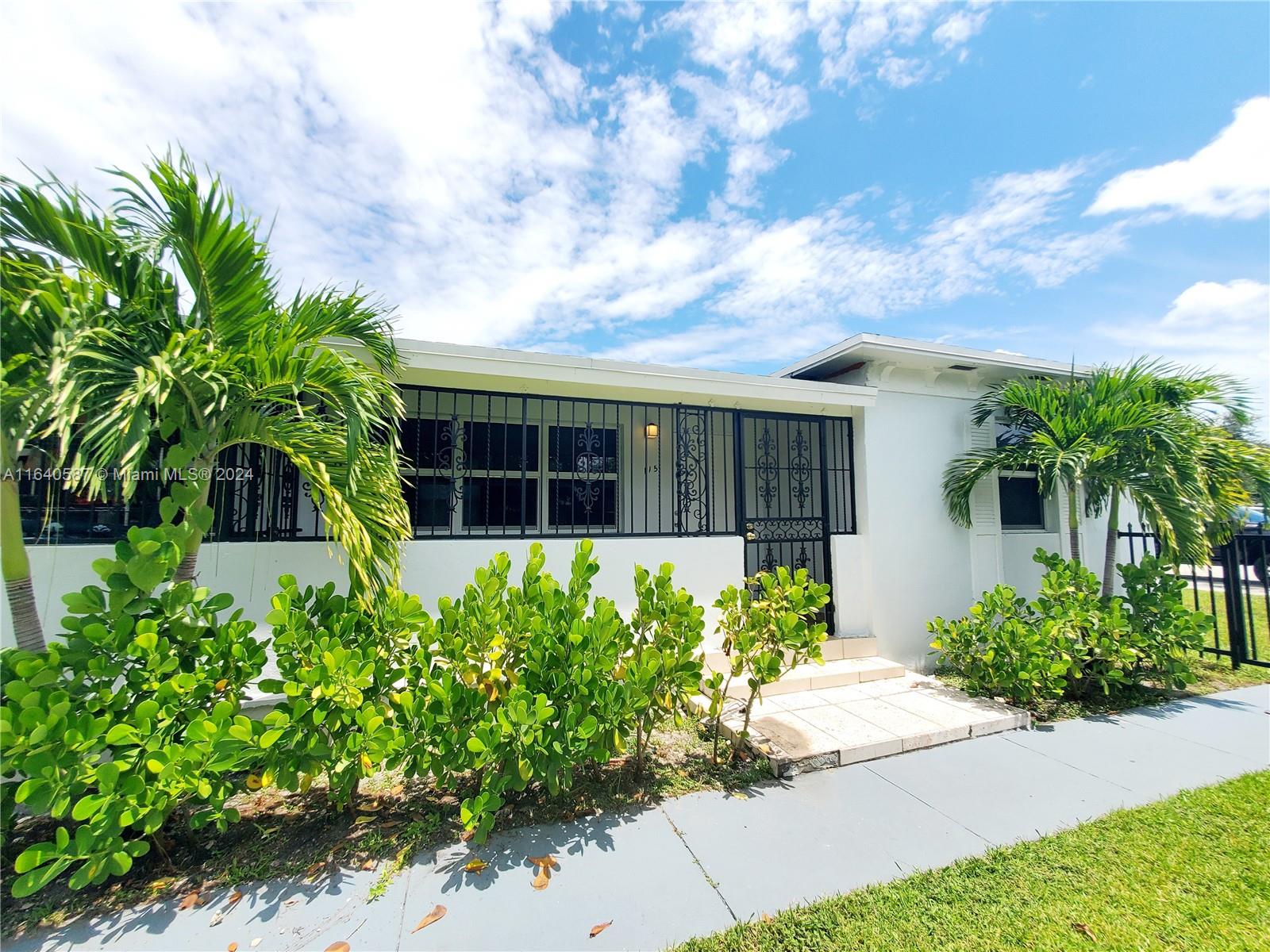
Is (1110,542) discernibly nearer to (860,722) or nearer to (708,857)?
(860,722)

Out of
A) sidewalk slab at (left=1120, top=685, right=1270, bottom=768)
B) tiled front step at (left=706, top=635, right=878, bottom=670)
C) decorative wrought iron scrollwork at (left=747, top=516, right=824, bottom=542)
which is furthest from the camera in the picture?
decorative wrought iron scrollwork at (left=747, top=516, right=824, bottom=542)

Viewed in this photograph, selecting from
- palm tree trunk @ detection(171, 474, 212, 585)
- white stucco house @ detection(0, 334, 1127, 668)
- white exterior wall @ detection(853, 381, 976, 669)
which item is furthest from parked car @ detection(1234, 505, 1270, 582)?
palm tree trunk @ detection(171, 474, 212, 585)

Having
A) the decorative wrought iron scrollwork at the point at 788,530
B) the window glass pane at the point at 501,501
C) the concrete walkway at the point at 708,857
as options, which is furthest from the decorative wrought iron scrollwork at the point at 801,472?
the window glass pane at the point at 501,501

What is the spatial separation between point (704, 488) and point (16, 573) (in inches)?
196

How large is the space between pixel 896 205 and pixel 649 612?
21.7ft

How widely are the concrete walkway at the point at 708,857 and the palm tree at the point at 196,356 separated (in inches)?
61.9

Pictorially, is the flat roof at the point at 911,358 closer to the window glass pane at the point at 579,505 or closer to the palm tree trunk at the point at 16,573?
the window glass pane at the point at 579,505

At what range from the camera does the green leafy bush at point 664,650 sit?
9.98 ft

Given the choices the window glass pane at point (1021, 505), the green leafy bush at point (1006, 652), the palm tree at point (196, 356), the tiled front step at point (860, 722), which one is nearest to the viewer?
the palm tree at point (196, 356)

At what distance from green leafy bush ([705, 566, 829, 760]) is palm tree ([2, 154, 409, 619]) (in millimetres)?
2351

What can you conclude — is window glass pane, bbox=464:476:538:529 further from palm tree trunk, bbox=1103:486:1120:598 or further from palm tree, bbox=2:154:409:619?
palm tree trunk, bbox=1103:486:1120:598

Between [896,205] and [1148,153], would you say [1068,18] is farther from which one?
[896,205]

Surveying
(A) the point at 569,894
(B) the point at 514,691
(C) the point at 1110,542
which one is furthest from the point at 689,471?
(C) the point at 1110,542

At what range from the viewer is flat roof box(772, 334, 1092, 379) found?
5598mm
